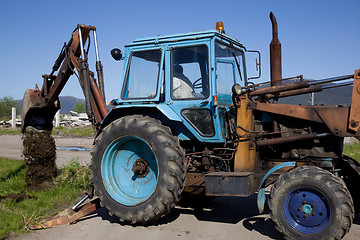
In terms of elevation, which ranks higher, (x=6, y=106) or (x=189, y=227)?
(x=6, y=106)

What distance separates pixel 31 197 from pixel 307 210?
502 centimetres

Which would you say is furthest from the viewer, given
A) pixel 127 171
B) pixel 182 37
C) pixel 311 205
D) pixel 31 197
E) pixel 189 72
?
pixel 31 197

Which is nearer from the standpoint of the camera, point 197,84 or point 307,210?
A: point 307,210

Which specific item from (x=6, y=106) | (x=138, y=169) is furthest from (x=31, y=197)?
(x=6, y=106)

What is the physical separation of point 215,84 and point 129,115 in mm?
1453

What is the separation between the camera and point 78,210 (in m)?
5.91

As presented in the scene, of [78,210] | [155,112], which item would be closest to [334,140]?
[155,112]

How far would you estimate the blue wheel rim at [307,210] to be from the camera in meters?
4.32

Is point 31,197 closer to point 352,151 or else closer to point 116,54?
point 116,54

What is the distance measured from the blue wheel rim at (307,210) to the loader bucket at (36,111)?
17.3 feet

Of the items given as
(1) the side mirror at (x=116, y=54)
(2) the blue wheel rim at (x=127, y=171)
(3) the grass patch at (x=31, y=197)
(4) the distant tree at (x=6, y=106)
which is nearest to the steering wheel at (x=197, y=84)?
(2) the blue wheel rim at (x=127, y=171)

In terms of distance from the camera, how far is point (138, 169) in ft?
18.2

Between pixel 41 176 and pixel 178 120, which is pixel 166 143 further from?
pixel 41 176

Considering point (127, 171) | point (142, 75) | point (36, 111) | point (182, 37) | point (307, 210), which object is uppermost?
point (182, 37)
